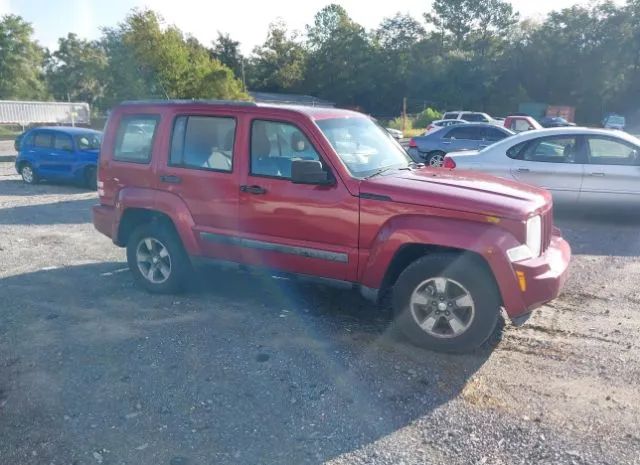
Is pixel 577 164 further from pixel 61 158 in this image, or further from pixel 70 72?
pixel 70 72

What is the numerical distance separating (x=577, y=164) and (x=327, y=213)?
578cm

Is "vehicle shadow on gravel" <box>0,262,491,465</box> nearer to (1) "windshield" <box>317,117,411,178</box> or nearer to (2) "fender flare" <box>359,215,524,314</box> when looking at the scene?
(2) "fender flare" <box>359,215,524,314</box>

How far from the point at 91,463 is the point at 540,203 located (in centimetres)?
360

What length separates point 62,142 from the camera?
13.5 m

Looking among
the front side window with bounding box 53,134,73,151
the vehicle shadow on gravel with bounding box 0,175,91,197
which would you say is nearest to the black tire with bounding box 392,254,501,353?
the vehicle shadow on gravel with bounding box 0,175,91,197

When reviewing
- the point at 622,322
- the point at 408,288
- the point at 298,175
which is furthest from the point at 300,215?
the point at 622,322

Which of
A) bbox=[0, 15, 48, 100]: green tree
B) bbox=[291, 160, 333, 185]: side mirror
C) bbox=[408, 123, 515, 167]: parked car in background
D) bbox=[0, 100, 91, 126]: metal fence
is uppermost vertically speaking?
bbox=[0, 15, 48, 100]: green tree

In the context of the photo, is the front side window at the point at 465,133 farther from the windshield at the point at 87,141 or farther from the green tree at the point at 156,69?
the green tree at the point at 156,69

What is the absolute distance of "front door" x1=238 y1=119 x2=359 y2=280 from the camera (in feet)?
14.5

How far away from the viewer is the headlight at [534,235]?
3.99 meters

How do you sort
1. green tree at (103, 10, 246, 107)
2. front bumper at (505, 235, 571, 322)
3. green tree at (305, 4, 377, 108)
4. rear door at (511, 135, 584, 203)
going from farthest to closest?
green tree at (305, 4, 377, 108)
green tree at (103, 10, 246, 107)
rear door at (511, 135, 584, 203)
front bumper at (505, 235, 571, 322)

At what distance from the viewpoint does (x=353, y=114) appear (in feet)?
17.4

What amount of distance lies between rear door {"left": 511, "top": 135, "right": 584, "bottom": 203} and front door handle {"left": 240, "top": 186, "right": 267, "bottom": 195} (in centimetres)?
557

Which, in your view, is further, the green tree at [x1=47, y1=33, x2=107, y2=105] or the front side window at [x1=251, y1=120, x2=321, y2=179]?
the green tree at [x1=47, y1=33, x2=107, y2=105]
